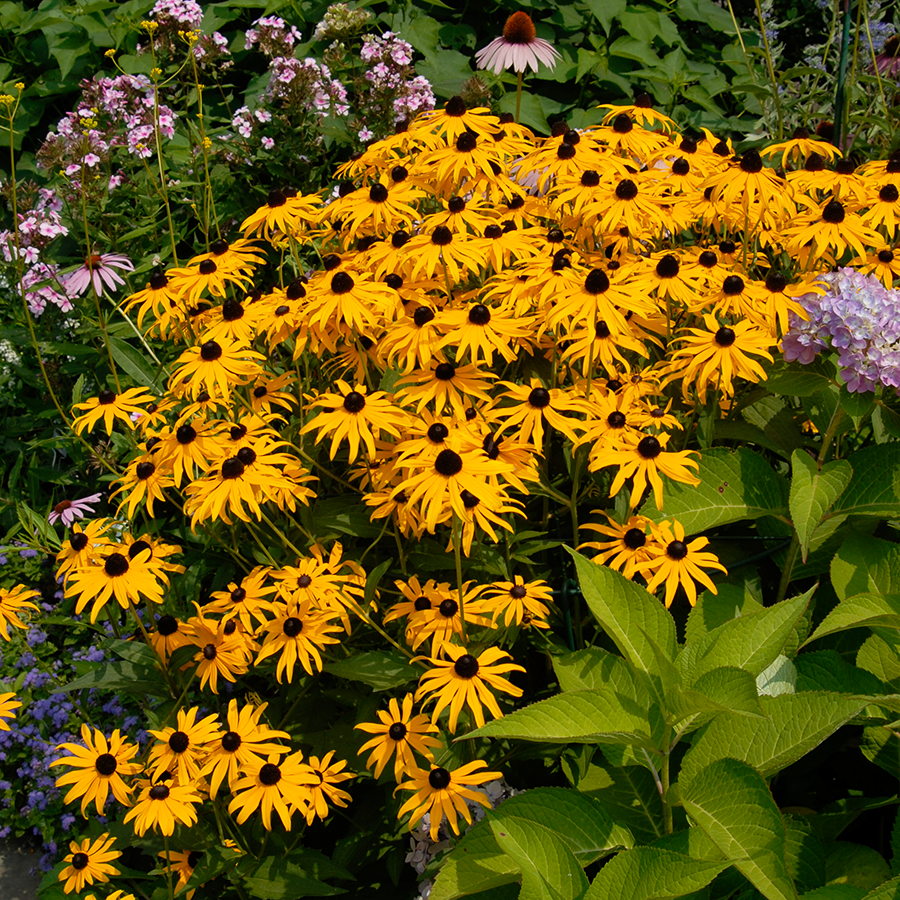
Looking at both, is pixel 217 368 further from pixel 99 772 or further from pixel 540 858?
pixel 540 858

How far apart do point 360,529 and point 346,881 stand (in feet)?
2.77

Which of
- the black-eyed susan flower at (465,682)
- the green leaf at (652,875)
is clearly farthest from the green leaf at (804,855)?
the black-eyed susan flower at (465,682)

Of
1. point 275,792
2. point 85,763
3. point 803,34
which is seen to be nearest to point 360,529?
point 275,792

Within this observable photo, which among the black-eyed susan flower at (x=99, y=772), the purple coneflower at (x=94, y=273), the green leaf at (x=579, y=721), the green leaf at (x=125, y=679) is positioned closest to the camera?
the green leaf at (x=579, y=721)

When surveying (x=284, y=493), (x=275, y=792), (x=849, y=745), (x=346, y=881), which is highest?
(x=284, y=493)

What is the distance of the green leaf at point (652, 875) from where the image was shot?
1150 millimetres

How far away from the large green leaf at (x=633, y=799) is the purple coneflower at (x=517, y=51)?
7.09ft

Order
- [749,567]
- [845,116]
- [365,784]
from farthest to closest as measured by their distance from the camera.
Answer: [845,116]
[365,784]
[749,567]

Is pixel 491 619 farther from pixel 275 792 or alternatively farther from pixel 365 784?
pixel 365 784

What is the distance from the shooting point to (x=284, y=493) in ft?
5.76

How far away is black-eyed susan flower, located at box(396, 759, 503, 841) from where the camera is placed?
1.57 metres

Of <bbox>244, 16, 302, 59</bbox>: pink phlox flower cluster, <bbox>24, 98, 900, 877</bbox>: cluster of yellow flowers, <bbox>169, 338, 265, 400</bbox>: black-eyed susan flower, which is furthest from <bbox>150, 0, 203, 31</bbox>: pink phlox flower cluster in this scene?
<bbox>169, 338, 265, 400</bbox>: black-eyed susan flower

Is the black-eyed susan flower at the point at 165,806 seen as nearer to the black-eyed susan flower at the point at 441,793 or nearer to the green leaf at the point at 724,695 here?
the black-eyed susan flower at the point at 441,793

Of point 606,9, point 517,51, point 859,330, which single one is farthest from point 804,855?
point 606,9
